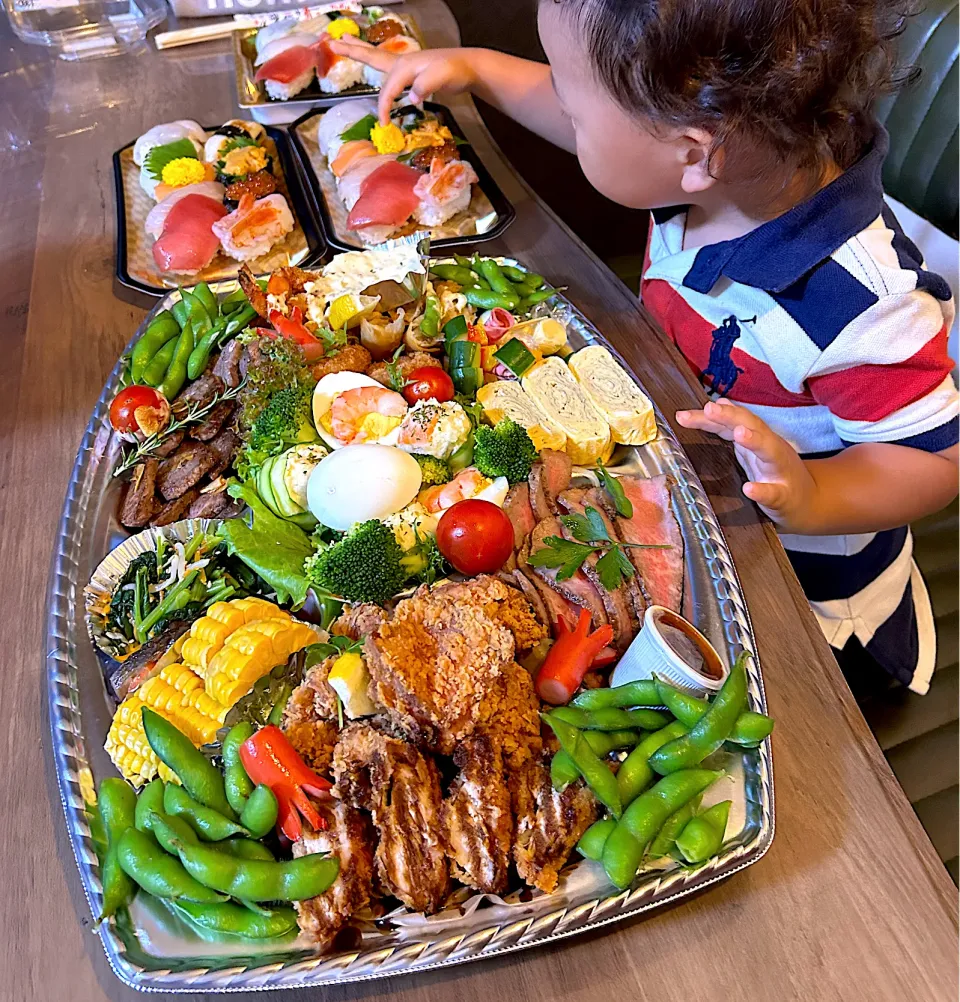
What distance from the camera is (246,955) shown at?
104 centimetres

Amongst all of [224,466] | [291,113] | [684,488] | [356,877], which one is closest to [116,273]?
[224,466]

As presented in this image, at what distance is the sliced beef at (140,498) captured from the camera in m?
1.58

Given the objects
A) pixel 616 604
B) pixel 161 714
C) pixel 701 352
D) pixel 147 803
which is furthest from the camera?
pixel 701 352

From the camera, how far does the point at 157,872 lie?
1.06m

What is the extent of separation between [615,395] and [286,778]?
3.52ft

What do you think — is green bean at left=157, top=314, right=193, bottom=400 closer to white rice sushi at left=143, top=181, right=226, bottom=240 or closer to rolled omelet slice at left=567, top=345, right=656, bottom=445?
white rice sushi at left=143, top=181, right=226, bottom=240

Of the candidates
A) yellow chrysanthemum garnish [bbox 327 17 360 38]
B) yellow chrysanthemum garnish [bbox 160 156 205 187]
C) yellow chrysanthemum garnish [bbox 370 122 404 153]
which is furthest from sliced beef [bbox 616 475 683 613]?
yellow chrysanthemum garnish [bbox 327 17 360 38]

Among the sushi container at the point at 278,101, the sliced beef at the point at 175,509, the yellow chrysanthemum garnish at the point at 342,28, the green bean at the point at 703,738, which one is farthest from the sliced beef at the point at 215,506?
the yellow chrysanthemum garnish at the point at 342,28

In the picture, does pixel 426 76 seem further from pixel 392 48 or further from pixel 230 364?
pixel 230 364

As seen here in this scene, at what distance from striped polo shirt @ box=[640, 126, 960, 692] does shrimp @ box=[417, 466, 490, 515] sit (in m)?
0.73

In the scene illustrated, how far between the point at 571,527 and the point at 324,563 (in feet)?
1.54

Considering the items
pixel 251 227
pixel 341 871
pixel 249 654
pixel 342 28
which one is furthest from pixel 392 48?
pixel 341 871

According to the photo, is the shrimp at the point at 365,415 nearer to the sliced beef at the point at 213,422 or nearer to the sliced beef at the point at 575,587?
the sliced beef at the point at 213,422

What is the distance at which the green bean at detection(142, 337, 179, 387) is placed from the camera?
5.90 ft
